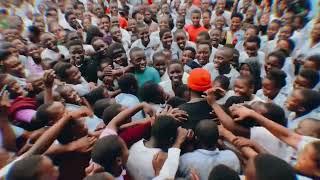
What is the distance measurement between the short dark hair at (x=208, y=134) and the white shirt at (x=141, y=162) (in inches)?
14.5

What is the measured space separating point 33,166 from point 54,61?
4.08 m

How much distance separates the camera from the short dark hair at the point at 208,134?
3285mm

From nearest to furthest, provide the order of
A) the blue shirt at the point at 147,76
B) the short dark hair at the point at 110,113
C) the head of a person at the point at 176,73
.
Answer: the short dark hair at the point at 110,113 → the head of a person at the point at 176,73 → the blue shirt at the point at 147,76

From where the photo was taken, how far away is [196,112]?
4.01 meters

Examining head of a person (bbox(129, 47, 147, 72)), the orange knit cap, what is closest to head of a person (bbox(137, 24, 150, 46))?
head of a person (bbox(129, 47, 147, 72))

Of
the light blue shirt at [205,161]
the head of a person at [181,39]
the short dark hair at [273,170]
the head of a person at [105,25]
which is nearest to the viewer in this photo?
the short dark hair at [273,170]

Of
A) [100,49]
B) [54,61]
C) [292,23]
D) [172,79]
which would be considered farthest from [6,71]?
[292,23]

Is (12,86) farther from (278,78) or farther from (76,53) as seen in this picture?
(278,78)

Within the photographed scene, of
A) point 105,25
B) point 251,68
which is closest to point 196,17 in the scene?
point 105,25

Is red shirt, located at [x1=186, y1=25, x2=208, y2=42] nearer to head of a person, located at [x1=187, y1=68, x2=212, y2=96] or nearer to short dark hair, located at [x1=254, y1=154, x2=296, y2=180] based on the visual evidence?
head of a person, located at [x1=187, y1=68, x2=212, y2=96]

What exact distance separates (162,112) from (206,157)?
0.70 metres

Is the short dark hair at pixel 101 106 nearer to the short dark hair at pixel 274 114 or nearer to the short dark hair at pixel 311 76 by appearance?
the short dark hair at pixel 274 114

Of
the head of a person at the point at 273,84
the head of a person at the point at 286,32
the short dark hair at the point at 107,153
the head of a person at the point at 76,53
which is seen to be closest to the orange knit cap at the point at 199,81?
the head of a person at the point at 273,84

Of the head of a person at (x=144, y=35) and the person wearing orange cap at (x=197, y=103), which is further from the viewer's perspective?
the head of a person at (x=144, y=35)
